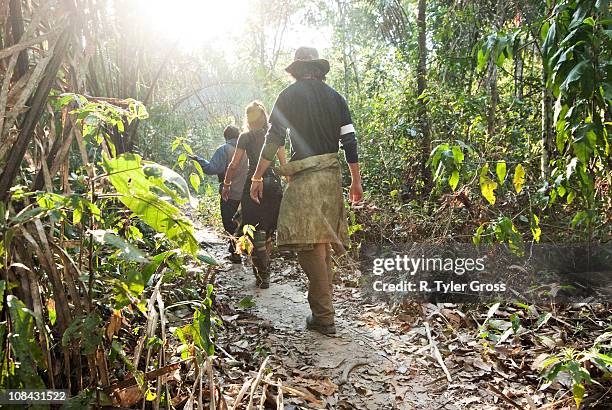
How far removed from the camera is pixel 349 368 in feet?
9.23

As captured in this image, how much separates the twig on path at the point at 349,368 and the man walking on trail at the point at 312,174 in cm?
48

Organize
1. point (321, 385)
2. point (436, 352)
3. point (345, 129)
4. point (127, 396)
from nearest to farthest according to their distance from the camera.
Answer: point (127, 396) < point (321, 385) < point (436, 352) < point (345, 129)

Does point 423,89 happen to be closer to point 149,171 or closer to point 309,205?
point 309,205

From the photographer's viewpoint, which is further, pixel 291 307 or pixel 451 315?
pixel 291 307

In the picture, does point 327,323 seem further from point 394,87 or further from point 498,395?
point 394,87

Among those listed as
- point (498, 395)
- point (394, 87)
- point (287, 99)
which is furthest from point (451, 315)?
point (394, 87)

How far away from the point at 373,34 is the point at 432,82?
8001mm

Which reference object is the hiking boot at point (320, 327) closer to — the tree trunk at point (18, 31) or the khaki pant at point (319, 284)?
the khaki pant at point (319, 284)

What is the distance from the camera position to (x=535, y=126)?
5254 millimetres

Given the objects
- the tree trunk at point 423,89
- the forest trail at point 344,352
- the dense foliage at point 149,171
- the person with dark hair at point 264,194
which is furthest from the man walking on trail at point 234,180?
the tree trunk at point 423,89

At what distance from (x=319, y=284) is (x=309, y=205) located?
588 mm

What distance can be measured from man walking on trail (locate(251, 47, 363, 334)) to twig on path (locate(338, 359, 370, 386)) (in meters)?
0.48

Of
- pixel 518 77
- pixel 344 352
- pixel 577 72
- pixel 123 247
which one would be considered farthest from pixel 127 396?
pixel 518 77

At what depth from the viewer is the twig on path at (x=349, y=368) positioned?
2673 mm
